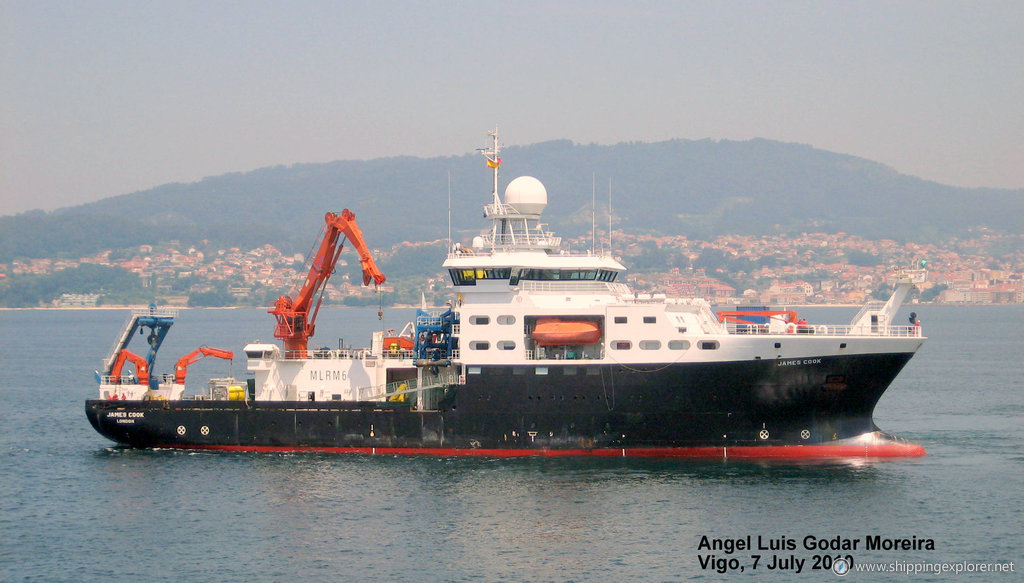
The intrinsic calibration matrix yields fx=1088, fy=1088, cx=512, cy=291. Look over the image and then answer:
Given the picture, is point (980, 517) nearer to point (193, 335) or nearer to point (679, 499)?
point (679, 499)

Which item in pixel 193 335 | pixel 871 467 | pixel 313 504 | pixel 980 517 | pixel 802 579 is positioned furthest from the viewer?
pixel 193 335

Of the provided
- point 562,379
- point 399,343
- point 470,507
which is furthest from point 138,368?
point 470,507

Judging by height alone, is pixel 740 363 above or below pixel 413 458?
above

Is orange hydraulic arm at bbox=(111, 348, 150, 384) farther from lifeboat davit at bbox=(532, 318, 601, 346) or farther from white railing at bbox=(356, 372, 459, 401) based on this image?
lifeboat davit at bbox=(532, 318, 601, 346)

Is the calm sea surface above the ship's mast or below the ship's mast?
below

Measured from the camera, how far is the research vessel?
3456 cm

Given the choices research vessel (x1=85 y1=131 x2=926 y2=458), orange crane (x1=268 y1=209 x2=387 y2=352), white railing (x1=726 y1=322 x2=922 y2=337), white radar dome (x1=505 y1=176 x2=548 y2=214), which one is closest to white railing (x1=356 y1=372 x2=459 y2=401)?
research vessel (x1=85 y1=131 x2=926 y2=458)

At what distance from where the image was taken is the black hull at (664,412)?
34.5m

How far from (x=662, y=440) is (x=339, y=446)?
11092mm

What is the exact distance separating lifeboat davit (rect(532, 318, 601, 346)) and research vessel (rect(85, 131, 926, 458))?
46mm

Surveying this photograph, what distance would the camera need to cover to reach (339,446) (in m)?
37.5

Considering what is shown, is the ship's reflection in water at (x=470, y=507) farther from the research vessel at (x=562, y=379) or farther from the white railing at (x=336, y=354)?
the white railing at (x=336, y=354)

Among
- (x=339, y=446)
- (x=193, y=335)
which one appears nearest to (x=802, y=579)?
(x=339, y=446)

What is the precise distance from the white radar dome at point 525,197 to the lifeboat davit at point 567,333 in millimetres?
4928
